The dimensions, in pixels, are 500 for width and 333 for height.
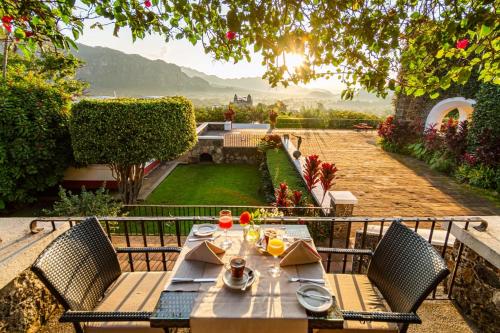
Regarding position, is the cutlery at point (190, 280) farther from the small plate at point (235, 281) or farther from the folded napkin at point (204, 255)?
the folded napkin at point (204, 255)

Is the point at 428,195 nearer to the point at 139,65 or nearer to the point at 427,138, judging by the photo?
the point at 427,138

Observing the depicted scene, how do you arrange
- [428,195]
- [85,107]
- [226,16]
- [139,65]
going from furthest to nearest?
[139,65] < [85,107] < [428,195] < [226,16]

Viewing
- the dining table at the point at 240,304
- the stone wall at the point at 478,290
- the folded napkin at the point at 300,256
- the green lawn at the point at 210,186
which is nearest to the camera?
the dining table at the point at 240,304

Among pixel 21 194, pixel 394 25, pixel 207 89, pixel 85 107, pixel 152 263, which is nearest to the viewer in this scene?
pixel 394 25

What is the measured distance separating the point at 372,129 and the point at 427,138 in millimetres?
9624

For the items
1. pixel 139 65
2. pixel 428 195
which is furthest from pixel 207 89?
pixel 428 195

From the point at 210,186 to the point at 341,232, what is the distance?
693 cm

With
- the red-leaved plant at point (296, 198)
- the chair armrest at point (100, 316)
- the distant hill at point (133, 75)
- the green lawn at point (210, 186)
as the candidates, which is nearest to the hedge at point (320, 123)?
the green lawn at point (210, 186)

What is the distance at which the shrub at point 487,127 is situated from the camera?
8.04m

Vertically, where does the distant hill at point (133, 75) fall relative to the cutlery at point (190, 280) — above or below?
above

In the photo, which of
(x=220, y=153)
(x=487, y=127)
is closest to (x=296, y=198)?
(x=487, y=127)

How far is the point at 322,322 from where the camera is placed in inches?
69.1

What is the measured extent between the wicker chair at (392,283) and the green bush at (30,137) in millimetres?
9828

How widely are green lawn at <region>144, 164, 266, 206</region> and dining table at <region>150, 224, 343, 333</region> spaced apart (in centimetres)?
724
